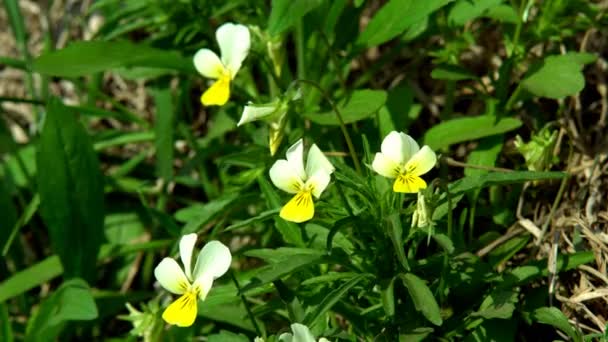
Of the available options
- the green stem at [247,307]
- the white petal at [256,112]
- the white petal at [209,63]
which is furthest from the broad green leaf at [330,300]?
the white petal at [209,63]

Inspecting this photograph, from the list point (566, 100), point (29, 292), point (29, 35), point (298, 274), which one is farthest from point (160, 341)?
point (29, 35)

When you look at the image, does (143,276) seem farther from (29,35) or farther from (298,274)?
(29,35)

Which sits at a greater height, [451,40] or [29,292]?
[451,40]

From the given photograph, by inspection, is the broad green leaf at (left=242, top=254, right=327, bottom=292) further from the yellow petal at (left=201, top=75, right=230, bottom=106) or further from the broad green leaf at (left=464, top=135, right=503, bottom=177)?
the broad green leaf at (left=464, top=135, right=503, bottom=177)

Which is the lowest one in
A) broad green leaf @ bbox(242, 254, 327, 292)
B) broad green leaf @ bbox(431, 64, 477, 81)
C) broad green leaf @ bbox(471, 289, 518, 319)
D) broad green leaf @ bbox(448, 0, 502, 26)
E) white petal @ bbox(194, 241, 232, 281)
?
broad green leaf @ bbox(471, 289, 518, 319)

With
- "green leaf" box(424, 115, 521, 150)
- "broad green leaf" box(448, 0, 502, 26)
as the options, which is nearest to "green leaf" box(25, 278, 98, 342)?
"green leaf" box(424, 115, 521, 150)
